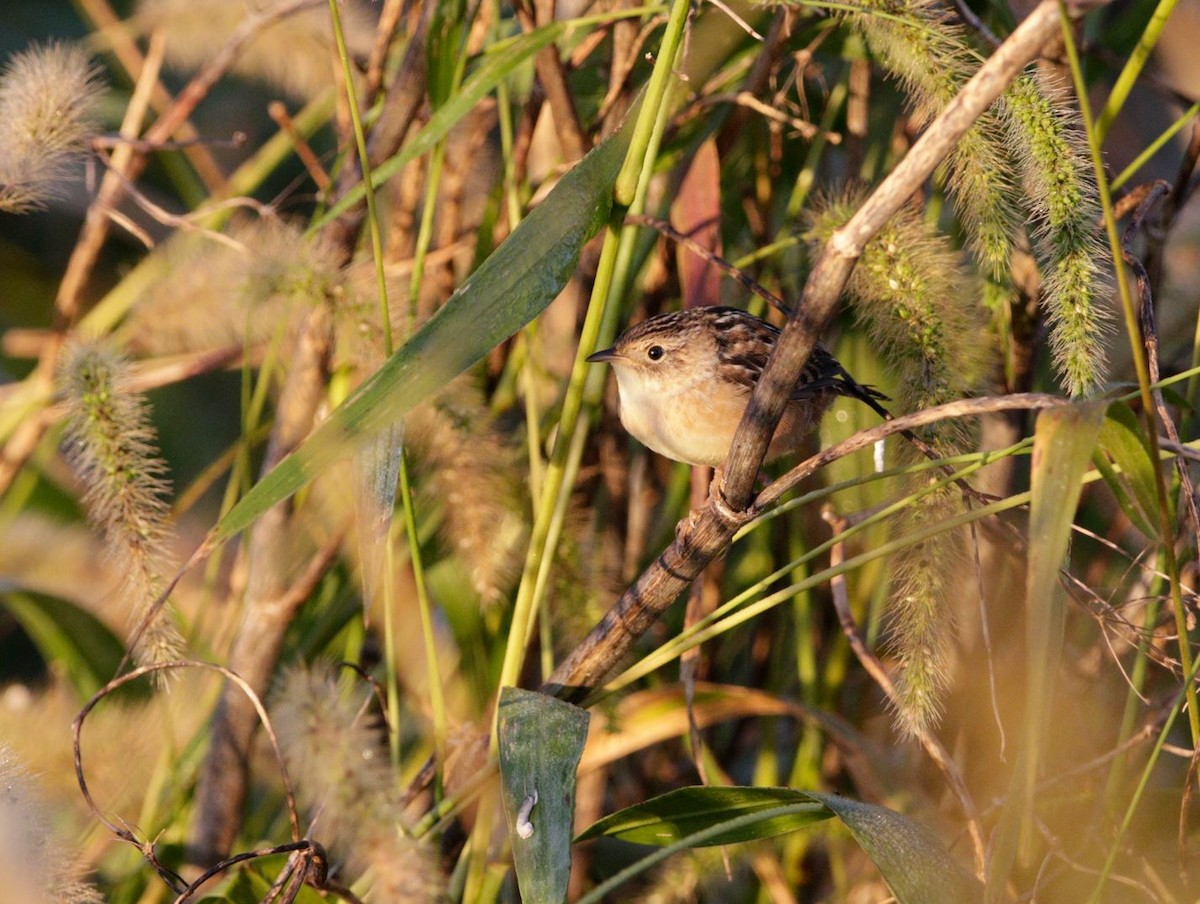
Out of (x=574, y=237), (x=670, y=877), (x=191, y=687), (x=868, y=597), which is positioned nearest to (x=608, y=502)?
(x=868, y=597)

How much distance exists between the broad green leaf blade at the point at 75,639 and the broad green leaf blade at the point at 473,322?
3.92 feet

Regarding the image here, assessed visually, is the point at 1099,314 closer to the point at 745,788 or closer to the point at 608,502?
the point at 745,788

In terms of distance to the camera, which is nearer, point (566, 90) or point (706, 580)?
point (566, 90)

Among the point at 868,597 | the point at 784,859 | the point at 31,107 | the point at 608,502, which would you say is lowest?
the point at 784,859

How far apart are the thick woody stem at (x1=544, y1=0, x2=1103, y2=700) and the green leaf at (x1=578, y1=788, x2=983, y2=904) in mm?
211

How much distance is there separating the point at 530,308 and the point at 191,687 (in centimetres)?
154

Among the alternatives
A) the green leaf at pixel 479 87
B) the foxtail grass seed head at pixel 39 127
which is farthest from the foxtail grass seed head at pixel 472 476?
the foxtail grass seed head at pixel 39 127

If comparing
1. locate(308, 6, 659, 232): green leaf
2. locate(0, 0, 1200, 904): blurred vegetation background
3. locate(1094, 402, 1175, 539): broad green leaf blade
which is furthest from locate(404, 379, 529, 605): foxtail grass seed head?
locate(1094, 402, 1175, 539): broad green leaf blade

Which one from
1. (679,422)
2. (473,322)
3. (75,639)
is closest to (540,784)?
(473,322)

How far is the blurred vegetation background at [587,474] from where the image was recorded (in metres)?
1.51

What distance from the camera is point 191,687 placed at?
8.38 ft

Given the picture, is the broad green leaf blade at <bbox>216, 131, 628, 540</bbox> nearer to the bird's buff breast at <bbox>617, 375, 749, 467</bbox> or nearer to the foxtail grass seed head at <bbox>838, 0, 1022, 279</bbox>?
the foxtail grass seed head at <bbox>838, 0, 1022, 279</bbox>

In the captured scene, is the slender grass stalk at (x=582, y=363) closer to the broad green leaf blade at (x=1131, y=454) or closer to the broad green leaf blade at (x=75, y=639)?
the broad green leaf blade at (x=1131, y=454)

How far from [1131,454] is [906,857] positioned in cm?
56
